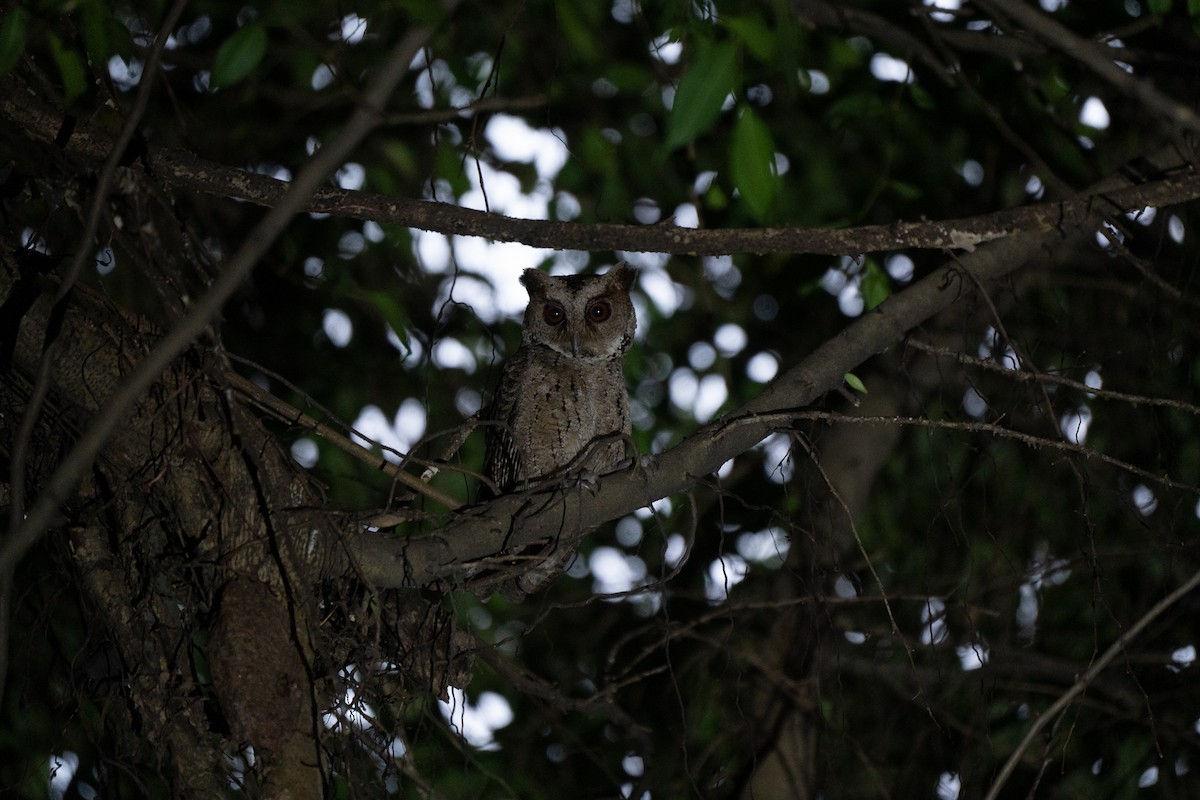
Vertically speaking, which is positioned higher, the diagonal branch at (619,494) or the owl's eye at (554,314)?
the owl's eye at (554,314)

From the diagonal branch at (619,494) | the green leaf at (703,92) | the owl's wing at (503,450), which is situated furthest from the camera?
the owl's wing at (503,450)

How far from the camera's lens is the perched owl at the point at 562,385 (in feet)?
10.7

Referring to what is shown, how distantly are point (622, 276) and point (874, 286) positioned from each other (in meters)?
1.12

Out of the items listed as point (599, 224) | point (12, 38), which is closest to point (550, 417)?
point (599, 224)

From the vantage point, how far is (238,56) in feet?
5.09

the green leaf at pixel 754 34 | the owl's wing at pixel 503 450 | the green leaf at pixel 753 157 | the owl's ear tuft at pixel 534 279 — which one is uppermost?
the owl's ear tuft at pixel 534 279

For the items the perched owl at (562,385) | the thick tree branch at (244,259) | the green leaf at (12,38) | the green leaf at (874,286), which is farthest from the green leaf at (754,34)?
the perched owl at (562,385)

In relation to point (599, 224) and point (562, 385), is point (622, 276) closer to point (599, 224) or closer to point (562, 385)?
point (562, 385)

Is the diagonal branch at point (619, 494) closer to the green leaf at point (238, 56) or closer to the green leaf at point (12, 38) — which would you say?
the green leaf at point (238, 56)

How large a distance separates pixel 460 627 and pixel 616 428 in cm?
117

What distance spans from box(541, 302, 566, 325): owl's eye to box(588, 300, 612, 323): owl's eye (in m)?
0.10

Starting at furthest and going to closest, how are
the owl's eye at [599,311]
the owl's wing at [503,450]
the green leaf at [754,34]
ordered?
the owl's eye at [599,311] → the owl's wing at [503,450] → the green leaf at [754,34]

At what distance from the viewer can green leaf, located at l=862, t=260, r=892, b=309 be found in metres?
2.64

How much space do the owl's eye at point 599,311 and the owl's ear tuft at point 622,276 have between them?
0.37ft
